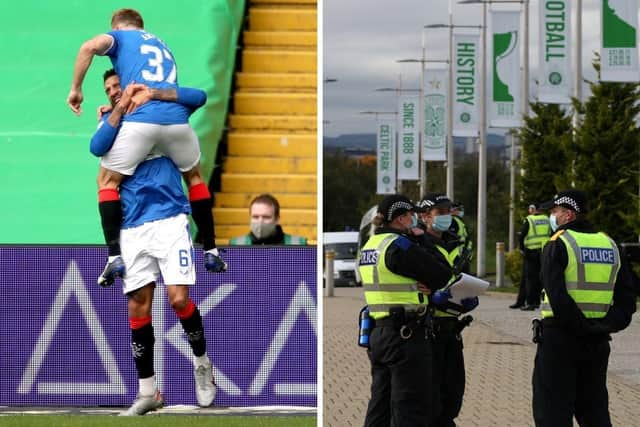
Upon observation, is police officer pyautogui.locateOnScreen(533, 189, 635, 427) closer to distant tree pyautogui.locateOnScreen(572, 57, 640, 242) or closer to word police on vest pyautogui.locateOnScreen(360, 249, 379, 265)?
word police on vest pyautogui.locateOnScreen(360, 249, 379, 265)

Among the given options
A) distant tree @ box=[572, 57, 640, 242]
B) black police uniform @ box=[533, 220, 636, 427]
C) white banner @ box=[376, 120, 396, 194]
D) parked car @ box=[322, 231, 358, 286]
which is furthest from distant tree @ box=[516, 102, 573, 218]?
black police uniform @ box=[533, 220, 636, 427]

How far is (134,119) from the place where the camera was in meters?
6.12

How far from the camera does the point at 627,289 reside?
8523 millimetres

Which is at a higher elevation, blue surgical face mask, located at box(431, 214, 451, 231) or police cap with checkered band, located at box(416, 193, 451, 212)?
police cap with checkered band, located at box(416, 193, 451, 212)

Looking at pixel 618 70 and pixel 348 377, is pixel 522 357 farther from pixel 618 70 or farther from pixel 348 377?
pixel 618 70

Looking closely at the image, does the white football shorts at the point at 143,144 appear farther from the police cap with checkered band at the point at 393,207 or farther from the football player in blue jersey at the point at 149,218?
the police cap with checkered band at the point at 393,207

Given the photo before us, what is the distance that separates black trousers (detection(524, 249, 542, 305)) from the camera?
21.0m

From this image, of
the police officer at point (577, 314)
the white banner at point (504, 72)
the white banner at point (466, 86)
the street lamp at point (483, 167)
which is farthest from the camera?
the street lamp at point (483, 167)

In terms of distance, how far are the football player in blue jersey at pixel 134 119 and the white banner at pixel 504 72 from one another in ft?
95.0

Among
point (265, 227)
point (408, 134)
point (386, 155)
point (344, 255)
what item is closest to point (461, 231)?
point (265, 227)

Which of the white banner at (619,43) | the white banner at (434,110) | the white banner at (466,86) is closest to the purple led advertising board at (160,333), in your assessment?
the white banner at (619,43)

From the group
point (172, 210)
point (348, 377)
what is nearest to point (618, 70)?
point (348, 377)

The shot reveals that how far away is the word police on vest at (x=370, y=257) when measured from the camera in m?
8.29

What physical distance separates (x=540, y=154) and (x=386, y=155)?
11965 millimetres
